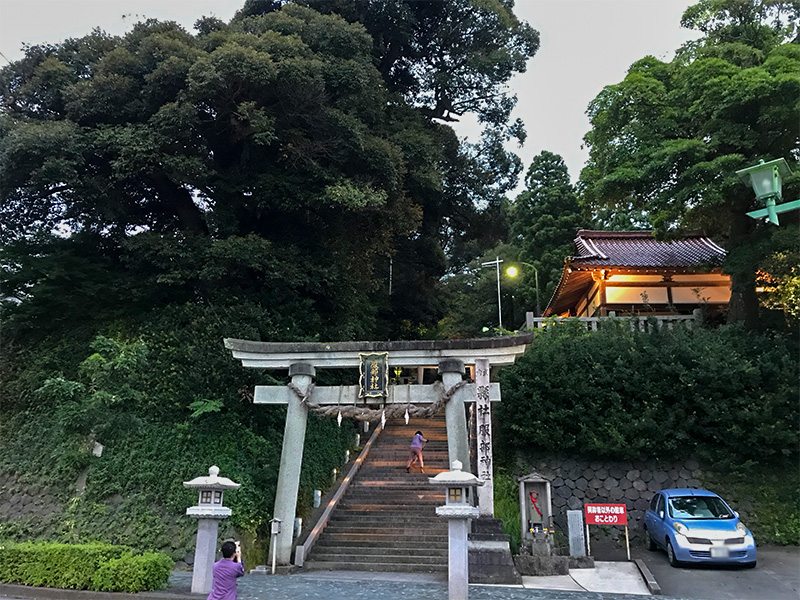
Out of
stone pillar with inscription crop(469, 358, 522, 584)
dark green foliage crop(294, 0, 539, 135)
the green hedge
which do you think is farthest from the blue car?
dark green foliage crop(294, 0, 539, 135)

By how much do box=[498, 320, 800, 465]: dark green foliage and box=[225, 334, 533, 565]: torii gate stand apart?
10.7 ft

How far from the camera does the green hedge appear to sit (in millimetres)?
8656

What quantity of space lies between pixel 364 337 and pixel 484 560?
35.9ft

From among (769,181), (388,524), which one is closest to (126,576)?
(388,524)

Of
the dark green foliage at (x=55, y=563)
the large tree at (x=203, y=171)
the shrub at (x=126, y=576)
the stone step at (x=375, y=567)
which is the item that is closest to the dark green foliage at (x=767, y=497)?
the stone step at (x=375, y=567)

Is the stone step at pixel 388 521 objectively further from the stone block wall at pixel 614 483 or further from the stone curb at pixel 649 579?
the stone curb at pixel 649 579

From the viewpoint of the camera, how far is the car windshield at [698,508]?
39.9ft

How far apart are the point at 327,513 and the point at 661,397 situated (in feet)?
30.3

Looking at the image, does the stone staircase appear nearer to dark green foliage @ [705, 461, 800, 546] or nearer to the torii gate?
the torii gate

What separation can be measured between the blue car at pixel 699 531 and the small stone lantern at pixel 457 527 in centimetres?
544

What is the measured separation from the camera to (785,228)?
15078 millimetres

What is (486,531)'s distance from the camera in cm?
1160

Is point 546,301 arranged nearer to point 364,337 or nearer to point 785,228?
point 364,337

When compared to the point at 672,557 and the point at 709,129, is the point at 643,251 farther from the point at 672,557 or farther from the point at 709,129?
the point at 672,557
